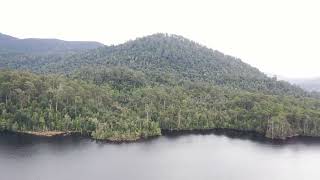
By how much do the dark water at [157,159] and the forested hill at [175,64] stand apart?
5160cm

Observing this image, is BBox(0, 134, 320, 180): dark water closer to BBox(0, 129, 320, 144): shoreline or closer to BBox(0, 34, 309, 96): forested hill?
BBox(0, 129, 320, 144): shoreline

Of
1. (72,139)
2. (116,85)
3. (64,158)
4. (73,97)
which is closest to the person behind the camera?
(64,158)

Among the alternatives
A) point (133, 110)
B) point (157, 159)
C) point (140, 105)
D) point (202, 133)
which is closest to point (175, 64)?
point (140, 105)

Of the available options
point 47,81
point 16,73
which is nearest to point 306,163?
point 47,81

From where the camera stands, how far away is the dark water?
62094 millimetres

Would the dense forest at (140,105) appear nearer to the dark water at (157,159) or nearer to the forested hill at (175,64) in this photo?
the forested hill at (175,64)

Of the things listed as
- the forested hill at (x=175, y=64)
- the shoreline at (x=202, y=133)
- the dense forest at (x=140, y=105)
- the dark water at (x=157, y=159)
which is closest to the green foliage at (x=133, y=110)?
the dense forest at (x=140, y=105)

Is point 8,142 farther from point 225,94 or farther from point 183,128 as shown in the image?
point 225,94

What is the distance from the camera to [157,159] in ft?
234

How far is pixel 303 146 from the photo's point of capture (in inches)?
3435

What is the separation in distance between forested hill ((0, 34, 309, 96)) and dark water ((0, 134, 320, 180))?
169 ft

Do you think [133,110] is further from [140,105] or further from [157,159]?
[157,159]

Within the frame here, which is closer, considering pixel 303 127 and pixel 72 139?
pixel 72 139

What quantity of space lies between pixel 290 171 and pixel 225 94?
1966 inches
